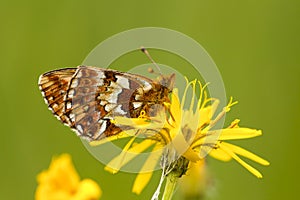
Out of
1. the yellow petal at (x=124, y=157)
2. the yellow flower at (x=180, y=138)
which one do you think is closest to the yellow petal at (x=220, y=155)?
the yellow flower at (x=180, y=138)

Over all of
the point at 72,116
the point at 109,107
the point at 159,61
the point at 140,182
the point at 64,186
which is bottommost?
the point at 64,186

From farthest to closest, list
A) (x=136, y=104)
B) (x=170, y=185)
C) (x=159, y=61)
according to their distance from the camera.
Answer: (x=159, y=61) → (x=136, y=104) → (x=170, y=185)

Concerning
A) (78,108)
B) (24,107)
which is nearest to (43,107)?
(24,107)

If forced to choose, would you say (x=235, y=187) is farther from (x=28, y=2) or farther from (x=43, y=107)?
(x=28, y=2)

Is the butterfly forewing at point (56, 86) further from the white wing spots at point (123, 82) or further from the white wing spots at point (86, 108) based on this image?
the white wing spots at point (123, 82)

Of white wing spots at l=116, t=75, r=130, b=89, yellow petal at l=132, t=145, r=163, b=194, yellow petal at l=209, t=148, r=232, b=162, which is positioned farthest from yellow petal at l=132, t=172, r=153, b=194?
white wing spots at l=116, t=75, r=130, b=89

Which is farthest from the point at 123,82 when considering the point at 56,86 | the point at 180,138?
the point at 180,138

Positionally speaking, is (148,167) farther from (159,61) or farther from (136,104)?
(159,61)
